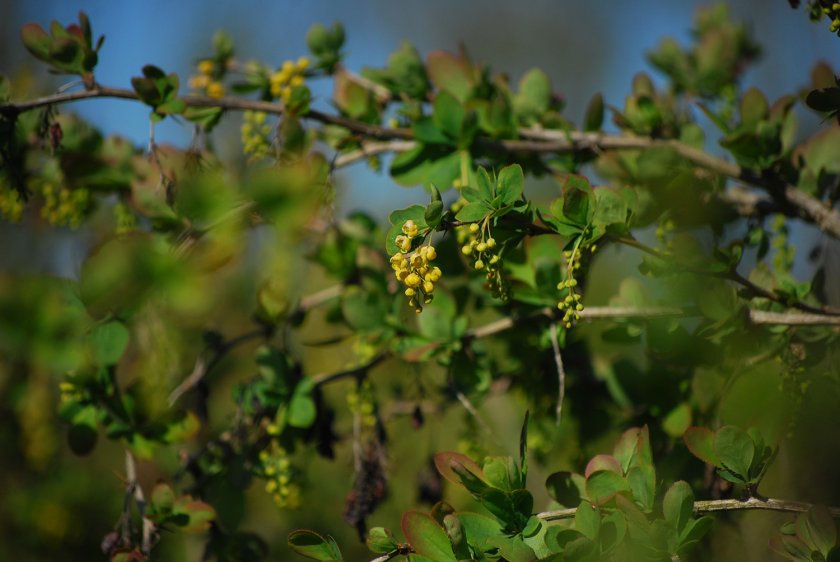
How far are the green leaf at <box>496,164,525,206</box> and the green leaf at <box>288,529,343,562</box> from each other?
17.8 inches

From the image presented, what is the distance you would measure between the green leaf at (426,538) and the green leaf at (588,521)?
5.9 inches

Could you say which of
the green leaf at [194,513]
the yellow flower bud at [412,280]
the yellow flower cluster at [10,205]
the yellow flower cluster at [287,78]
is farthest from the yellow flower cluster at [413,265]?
the yellow flower cluster at [10,205]

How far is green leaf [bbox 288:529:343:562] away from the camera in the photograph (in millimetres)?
888

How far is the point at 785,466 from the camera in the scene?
1.60 meters

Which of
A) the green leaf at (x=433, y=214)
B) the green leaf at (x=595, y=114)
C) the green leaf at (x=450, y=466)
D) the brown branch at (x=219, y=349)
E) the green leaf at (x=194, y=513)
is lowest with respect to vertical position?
the green leaf at (x=194, y=513)

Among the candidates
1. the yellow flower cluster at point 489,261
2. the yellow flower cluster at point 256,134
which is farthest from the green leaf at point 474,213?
the yellow flower cluster at point 256,134

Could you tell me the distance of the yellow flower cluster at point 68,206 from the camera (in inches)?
55.6

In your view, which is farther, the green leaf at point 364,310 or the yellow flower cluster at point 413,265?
the green leaf at point 364,310

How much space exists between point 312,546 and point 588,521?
1.06ft

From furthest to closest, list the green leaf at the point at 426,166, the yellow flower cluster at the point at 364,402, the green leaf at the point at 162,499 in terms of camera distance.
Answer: the yellow flower cluster at the point at 364,402, the green leaf at the point at 426,166, the green leaf at the point at 162,499

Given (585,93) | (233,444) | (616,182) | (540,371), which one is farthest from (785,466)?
(585,93)

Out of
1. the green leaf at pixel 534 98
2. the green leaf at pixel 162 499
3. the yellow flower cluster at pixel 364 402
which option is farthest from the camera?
the green leaf at pixel 534 98

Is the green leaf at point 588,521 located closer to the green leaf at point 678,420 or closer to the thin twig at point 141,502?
the green leaf at point 678,420

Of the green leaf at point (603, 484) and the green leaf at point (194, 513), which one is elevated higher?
the green leaf at point (603, 484)
